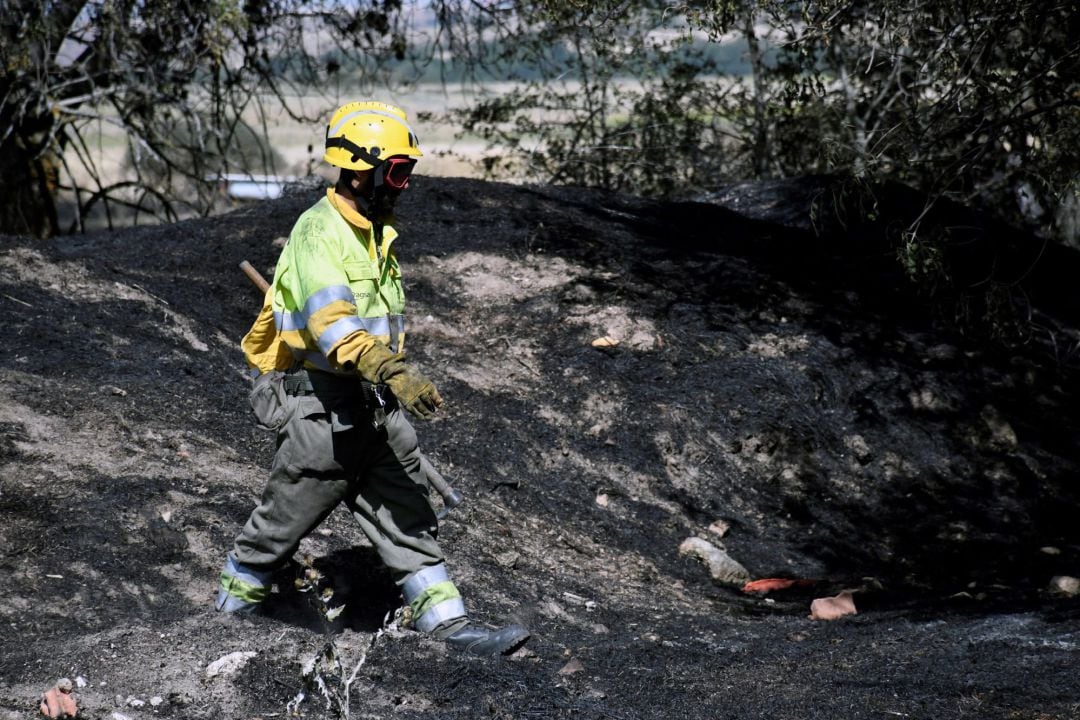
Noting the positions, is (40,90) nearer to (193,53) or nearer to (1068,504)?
(193,53)

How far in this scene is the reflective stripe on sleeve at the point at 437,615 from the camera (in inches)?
185

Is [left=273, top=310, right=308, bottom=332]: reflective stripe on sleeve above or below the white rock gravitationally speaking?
above

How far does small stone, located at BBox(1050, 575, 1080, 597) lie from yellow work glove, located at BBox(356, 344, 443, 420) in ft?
11.8

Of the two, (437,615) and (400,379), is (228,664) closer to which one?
(437,615)

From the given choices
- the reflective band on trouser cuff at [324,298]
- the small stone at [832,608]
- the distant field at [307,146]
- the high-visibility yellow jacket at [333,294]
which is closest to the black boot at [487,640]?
the high-visibility yellow jacket at [333,294]

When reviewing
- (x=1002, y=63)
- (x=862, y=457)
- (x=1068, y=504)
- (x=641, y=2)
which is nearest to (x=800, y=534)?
(x=862, y=457)

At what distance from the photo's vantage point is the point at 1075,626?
16.5 ft

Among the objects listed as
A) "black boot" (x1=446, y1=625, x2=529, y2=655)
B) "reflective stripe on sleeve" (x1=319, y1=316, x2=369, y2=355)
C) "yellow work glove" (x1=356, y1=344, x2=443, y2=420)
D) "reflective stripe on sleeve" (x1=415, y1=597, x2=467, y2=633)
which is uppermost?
"reflective stripe on sleeve" (x1=319, y1=316, x2=369, y2=355)

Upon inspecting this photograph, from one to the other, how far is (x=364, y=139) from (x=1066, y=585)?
159 inches

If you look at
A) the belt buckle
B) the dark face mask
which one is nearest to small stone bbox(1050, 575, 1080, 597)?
the belt buckle

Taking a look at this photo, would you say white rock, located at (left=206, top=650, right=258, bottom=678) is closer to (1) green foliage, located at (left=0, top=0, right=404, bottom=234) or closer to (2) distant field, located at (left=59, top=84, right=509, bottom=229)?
(1) green foliage, located at (left=0, top=0, right=404, bottom=234)

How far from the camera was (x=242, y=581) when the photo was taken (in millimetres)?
4652

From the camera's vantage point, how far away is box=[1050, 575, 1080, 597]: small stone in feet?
20.1

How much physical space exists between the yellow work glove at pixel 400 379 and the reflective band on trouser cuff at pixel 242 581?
0.98 metres
